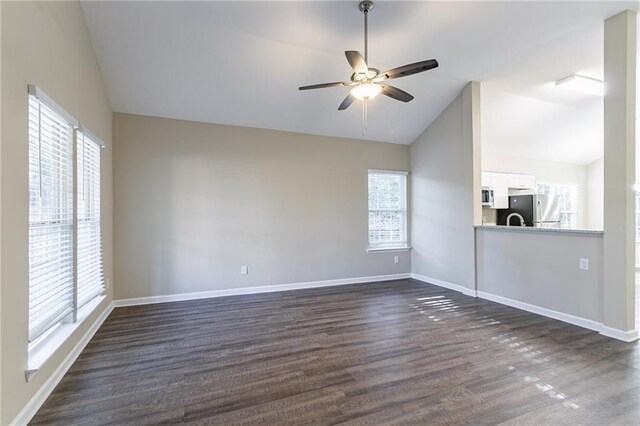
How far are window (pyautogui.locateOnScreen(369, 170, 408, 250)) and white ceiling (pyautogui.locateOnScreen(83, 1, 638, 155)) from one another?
1380 millimetres

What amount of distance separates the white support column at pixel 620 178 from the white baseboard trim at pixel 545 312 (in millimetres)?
146

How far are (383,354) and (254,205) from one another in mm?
3052

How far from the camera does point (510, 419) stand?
1878 millimetres

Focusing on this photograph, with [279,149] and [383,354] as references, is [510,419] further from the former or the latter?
[279,149]

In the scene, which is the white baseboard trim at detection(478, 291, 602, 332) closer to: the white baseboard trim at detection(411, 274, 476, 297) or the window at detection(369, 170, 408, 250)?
the white baseboard trim at detection(411, 274, 476, 297)

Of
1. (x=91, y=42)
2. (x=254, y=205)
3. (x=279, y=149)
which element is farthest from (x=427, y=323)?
(x=91, y=42)

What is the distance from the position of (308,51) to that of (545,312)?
432cm

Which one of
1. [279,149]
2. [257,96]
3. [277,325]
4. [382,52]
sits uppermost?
[382,52]

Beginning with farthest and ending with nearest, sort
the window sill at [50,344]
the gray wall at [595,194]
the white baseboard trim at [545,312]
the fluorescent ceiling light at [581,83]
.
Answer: the gray wall at [595,194] → the fluorescent ceiling light at [581,83] → the white baseboard trim at [545,312] → the window sill at [50,344]

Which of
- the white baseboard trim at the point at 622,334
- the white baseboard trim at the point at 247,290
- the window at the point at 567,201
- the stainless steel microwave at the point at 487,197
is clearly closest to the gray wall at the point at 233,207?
the white baseboard trim at the point at 247,290

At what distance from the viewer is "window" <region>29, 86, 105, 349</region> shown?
215cm

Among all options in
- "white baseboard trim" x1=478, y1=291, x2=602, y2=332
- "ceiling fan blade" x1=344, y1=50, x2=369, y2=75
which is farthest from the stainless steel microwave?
"ceiling fan blade" x1=344, y1=50, x2=369, y2=75

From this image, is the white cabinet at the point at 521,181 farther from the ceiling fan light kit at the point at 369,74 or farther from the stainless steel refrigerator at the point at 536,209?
the ceiling fan light kit at the point at 369,74

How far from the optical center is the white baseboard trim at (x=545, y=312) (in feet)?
10.9
